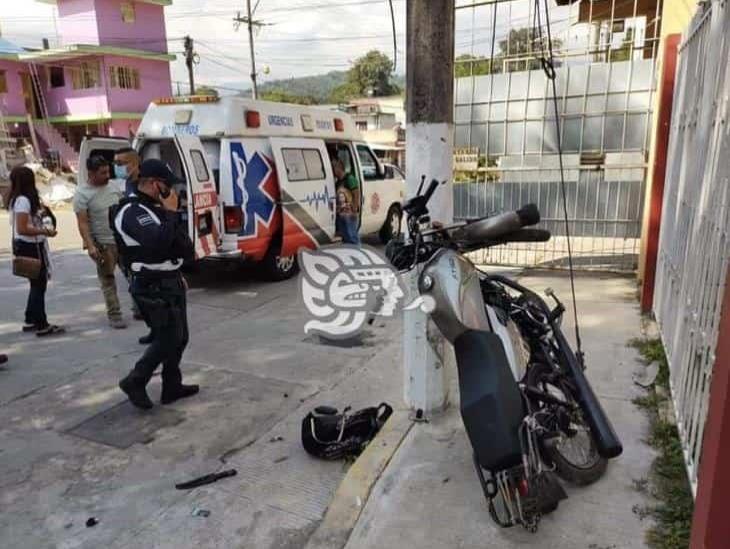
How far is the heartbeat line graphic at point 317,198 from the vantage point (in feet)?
25.0

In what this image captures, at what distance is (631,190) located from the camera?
21.7ft

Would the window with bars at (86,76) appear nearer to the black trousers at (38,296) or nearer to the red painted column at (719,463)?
the black trousers at (38,296)

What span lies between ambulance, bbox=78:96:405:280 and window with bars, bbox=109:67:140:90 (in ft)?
62.5

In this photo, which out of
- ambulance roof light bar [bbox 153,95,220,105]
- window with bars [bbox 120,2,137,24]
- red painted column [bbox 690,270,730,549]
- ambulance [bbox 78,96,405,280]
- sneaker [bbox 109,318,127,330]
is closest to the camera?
red painted column [bbox 690,270,730,549]

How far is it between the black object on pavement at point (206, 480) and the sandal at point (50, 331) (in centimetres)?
336

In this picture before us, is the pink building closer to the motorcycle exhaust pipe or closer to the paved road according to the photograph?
the paved road

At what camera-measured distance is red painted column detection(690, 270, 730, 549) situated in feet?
5.27

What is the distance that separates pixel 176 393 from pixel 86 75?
959 inches

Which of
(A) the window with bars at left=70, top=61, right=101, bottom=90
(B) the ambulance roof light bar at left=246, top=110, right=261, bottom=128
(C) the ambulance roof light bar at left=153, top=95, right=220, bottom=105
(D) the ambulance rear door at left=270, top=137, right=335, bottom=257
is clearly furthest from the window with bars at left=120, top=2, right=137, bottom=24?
(B) the ambulance roof light bar at left=246, top=110, right=261, bottom=128

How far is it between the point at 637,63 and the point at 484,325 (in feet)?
18.7

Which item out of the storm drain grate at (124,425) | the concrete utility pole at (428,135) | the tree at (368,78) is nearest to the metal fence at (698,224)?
the concrete utility pole at (428,135)

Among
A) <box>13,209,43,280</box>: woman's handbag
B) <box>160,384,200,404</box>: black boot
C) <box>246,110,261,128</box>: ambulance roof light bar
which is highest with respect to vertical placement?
<box>246,110,261,128</box>: ambulance roof light bar

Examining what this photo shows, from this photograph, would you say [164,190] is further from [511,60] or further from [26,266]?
[511,60]

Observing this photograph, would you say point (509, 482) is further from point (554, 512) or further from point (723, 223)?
point (723, 223)
